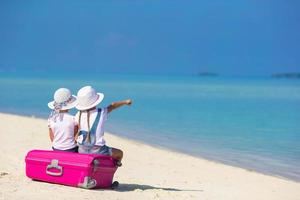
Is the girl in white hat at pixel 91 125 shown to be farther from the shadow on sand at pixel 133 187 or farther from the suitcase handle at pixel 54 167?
the shadow on sand at pixel 133 187

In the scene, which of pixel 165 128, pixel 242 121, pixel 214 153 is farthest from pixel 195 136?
pixel 242 121

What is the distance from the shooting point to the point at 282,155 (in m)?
14.0

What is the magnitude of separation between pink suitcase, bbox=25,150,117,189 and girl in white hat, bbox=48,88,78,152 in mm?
243

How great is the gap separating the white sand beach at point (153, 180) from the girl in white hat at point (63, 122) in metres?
0.53

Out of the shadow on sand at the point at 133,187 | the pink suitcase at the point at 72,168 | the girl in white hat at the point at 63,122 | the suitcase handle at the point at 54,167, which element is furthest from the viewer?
the shadow on sand at the point at 133,187

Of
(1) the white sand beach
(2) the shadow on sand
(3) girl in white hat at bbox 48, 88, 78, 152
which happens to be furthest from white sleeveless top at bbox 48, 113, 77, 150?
(2) the shadow on sand

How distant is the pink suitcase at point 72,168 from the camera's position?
706 centimetres

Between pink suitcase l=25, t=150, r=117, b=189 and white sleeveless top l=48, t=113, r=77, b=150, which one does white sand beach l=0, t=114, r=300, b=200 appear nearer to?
pink suitcase l=25, t=150, r=117, b=189

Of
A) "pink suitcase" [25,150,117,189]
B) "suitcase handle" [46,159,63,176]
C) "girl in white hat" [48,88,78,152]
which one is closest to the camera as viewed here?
"pink suitcase" [25,150,117,189]

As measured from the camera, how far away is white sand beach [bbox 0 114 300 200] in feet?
23.2

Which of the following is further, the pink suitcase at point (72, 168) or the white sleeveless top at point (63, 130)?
the white sleeveless top at point (63, 130)

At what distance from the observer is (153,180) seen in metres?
9.16


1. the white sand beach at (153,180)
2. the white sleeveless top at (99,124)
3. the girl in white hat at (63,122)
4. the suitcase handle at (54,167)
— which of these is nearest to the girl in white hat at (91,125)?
the white sleeveless top at (99,124)

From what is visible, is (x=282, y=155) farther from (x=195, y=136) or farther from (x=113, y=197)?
(x=113, y=197)
